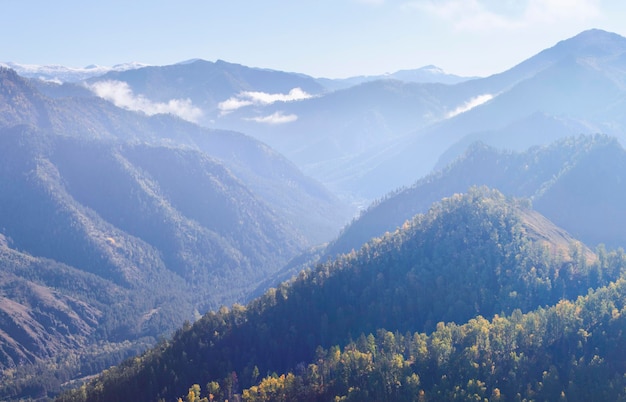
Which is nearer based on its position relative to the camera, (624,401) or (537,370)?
(624,401)

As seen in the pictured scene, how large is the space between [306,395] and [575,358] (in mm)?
84102

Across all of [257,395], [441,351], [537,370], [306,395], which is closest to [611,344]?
[537,370]

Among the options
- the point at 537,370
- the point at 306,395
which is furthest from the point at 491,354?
the point at 306,395

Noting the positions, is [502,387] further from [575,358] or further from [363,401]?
[363,401]

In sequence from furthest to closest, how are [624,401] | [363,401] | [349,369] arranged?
1. [349,369]
2. [363,401]
3. [624,401]

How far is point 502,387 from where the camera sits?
602ft

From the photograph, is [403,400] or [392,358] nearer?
[403,400]

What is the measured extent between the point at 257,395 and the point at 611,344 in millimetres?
111543

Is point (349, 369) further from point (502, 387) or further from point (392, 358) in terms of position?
point (502, 387)

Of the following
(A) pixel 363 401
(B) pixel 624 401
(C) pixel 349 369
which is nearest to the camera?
(B) pixel 624 401

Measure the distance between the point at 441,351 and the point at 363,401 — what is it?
31846mm

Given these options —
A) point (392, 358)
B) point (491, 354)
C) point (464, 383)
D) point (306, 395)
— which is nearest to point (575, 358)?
point (491, 354)

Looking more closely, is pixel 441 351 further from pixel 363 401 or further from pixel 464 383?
pixel 363 401

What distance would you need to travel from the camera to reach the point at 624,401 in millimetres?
167250
